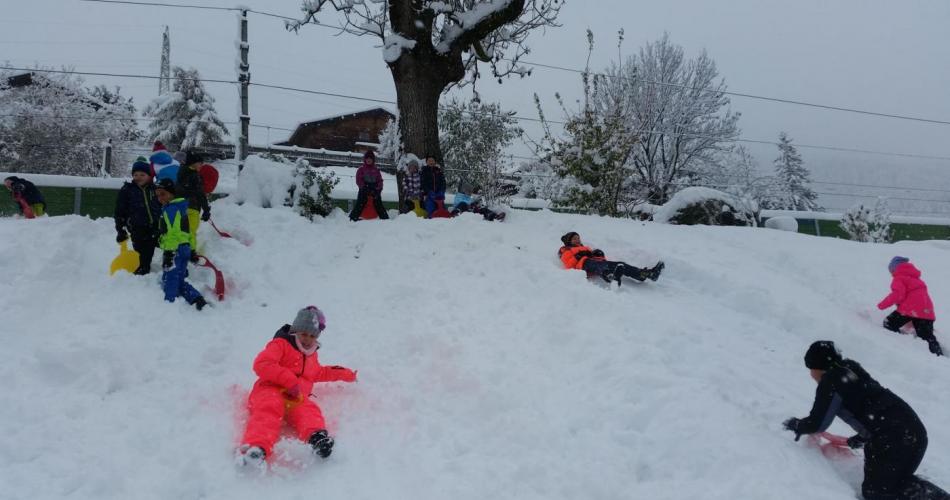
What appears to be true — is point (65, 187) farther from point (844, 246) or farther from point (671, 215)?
point (844, 246)

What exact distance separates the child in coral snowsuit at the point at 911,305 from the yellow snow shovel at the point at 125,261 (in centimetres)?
1050

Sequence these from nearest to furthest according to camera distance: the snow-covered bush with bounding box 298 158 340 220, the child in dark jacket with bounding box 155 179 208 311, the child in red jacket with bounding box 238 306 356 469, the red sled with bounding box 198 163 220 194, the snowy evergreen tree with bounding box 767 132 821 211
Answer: the child in red jacket with bounding box 238 306 356 469
the child in dark jacket with bounding box 155 179 208 311
the red sled with bounding box 198 163 220 194
the snow-covered bush with bounding box 298 158 340 220
the snowy evergreen tree with bounding box 767 132 821 211

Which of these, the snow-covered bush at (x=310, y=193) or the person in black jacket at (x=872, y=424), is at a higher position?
the snow-covered bush at (x=310, y=193)

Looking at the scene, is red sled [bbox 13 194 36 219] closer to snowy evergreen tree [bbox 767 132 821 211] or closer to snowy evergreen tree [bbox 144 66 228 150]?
snowy evergreen tree [bbox 144 66 228 150]

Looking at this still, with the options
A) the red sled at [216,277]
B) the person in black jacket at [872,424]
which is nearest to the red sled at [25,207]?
the red sled at [216,277]

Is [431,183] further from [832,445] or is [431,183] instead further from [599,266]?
[832,445]

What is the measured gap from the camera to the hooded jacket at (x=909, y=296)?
25.1 feet

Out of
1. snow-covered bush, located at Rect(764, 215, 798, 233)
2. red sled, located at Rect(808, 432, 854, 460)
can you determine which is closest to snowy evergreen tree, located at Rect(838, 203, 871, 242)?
snow-covered bush, located at Rect(764, 215, 798, 233)

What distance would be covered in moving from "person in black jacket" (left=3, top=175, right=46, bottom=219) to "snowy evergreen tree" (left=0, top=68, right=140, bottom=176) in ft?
27.0

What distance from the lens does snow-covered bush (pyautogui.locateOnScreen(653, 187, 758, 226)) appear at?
13062mm

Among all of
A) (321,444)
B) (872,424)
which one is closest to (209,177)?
(321,444)

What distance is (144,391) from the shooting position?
14.2 ft

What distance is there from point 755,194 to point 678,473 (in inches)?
1044

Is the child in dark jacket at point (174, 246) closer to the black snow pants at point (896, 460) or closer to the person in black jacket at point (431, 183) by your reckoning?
the person in black jacket at point (431, 183)
